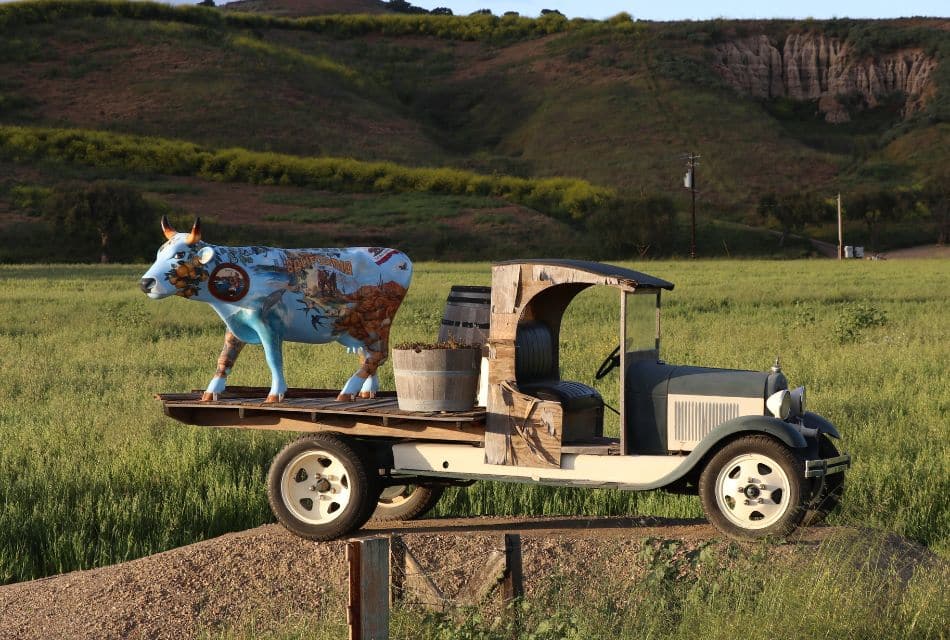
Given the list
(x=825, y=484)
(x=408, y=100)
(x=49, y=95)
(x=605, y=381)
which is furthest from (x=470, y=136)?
(x=825, y=484)

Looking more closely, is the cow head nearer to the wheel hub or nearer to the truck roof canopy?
the wheel hub

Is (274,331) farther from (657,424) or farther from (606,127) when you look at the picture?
(606,127)

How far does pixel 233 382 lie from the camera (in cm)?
1619

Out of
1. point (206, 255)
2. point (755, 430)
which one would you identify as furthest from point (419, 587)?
point (206, 255)

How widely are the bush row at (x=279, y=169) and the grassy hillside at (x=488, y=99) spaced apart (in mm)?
7074

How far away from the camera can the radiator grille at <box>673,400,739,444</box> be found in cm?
770

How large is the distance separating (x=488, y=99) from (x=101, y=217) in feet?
284

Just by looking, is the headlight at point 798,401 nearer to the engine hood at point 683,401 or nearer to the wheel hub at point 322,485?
the engine hood at point 683,401

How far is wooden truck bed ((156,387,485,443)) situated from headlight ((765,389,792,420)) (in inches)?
68.9

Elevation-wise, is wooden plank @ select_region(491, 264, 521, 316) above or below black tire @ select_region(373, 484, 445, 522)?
above

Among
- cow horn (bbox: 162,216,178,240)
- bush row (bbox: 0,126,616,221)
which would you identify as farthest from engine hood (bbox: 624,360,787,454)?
bush row (bbox: 0,126,616,221)

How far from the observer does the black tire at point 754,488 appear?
7168mm

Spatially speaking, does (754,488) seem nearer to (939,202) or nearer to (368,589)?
(368,589)

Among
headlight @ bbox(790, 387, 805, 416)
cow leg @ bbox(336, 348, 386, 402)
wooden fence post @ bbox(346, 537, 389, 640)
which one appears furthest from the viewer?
cow leg @ bbox(336, 348, 386, 402)
